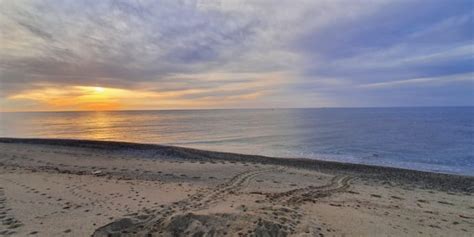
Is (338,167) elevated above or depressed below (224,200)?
below

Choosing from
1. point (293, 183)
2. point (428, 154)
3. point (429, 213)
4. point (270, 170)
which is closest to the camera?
point (429, 213)

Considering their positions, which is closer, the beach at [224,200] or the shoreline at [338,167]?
the beach at [224,200]

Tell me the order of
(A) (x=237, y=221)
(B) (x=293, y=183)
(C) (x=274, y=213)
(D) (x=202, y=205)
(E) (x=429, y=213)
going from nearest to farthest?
1. (A) (x=237, y=221)
2. (C) (x=274, y=213)
3. (D) (x=202, y=205)
4. (E) (x=429, y=213)
5. (B) (x=293, y=183)

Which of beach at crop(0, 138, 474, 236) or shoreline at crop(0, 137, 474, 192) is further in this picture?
shoreline at crop(0, 137, 474, 192)

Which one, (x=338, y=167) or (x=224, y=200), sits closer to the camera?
(x=224, y=200)

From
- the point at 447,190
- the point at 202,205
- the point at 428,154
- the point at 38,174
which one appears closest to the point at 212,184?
the point at 202,205

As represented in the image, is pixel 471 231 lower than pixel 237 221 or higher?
lower

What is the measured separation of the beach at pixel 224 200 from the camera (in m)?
7.39

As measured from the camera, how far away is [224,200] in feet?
34.2

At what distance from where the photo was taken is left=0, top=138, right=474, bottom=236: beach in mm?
7391

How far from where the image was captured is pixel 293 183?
14.2 meters

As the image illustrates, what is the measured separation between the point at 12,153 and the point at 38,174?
10580 mm

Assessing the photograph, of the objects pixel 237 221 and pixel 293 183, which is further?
pixel 293 183

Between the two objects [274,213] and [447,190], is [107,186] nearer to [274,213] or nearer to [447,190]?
[274,213]
